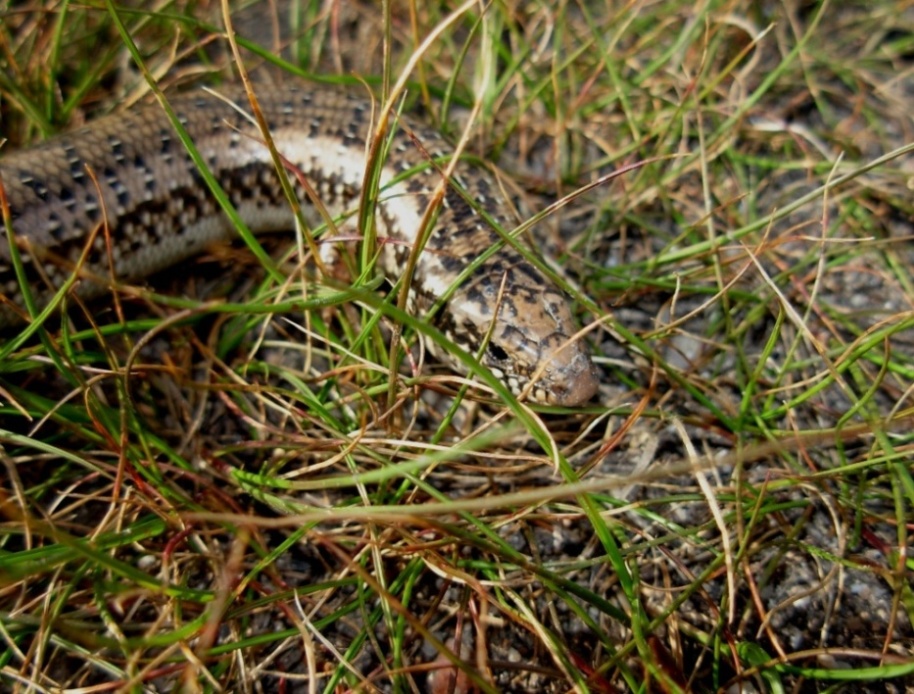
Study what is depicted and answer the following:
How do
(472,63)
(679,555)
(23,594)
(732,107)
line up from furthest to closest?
(472,63)
(732,107)
(679,555)
(23,594)

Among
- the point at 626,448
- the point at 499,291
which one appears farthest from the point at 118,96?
the point at 626,448

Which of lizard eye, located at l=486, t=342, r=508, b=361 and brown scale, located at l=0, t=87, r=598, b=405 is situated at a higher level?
brown scale, located at l=0, t=87, r=598, b=405

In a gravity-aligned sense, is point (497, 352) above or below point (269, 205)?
below

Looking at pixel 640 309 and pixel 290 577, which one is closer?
pixel 290 577

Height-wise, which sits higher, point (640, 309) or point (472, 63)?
point (472, 63)

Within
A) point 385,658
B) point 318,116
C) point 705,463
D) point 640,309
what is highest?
point 318,116

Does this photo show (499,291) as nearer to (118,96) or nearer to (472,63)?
(472,63)

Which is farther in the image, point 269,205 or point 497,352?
point 269,205

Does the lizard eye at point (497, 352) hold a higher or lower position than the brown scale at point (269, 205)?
lower
